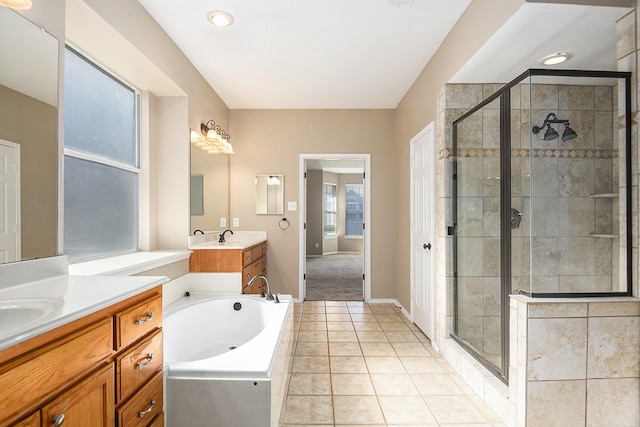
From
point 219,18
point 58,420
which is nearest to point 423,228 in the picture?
point 219,18

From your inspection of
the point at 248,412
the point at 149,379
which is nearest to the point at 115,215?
the point at 149,379

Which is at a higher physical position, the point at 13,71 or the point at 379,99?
the point at 379,99

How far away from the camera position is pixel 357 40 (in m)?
2.46

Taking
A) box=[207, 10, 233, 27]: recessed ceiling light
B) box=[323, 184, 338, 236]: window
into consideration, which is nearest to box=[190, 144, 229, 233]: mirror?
box=[207, 10, 233, 27]: recessed ceiling light

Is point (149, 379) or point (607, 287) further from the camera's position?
point (607, 287)

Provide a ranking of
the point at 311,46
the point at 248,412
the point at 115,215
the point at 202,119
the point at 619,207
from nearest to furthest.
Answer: the point at 248,412 < the point at 619,207 < the point at 115,215 < the point at 311,46 < the point at 202,119

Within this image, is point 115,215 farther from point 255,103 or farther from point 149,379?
point 255,103

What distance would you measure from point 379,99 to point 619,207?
270cm

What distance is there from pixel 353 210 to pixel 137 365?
322 inches

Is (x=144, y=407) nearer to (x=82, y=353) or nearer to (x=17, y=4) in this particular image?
(x=82, y=353)

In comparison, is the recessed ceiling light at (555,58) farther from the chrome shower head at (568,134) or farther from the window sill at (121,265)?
the window sill at (121,265)

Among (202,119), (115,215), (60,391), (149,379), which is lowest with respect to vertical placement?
(149,379)

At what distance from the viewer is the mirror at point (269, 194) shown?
13.3 ft

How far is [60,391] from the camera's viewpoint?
80cm
